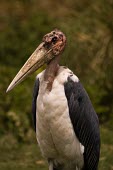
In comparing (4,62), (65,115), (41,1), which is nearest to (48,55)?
(65,115)

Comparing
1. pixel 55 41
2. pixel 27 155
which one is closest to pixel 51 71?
pixel 55 41

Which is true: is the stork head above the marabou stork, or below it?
above

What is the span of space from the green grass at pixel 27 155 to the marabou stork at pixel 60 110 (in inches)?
69.0

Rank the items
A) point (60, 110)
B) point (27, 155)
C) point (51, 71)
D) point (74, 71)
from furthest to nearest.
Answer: point (74, 71) < point (27, 155) < point (51, 71) < point (60, 110)

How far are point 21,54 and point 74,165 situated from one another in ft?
23.9

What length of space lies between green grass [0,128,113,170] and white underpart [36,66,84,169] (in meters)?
1.83

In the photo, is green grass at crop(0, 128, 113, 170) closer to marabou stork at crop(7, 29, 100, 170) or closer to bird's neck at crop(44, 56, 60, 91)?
marabou stork at crop(7, 29, 100, 170)

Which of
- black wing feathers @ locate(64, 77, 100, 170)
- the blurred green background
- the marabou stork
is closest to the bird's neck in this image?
the marabou stork

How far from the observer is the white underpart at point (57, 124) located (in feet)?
23.6

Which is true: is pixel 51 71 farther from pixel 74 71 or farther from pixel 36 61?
pixel 74 71

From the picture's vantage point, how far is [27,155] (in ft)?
33.9

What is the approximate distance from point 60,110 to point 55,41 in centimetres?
68

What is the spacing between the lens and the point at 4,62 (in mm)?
14703

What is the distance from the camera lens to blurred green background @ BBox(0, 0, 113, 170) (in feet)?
34.3
